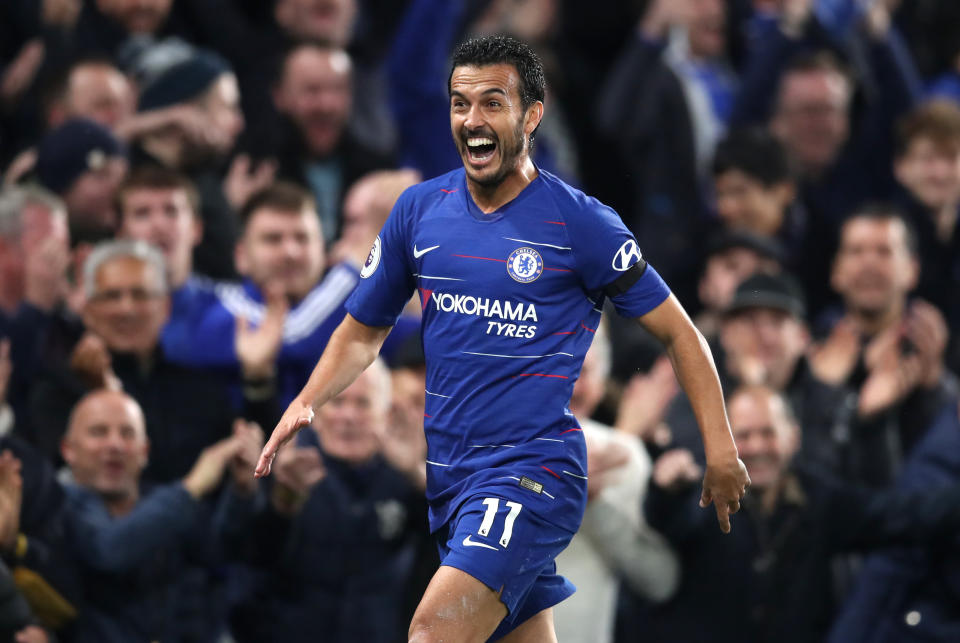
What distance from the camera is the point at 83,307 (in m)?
7.68

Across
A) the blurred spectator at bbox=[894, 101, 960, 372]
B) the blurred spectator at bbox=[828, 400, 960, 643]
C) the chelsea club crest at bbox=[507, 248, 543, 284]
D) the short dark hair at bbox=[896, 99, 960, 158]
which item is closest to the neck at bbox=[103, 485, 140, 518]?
the chelsea club crest at bbox=[507, 248, 543, 284]

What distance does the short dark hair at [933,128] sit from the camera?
999 centimetres

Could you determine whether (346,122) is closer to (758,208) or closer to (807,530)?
(758,208)

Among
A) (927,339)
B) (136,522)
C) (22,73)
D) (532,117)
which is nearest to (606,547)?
(136,522)

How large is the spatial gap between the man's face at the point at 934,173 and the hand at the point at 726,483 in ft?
17.9

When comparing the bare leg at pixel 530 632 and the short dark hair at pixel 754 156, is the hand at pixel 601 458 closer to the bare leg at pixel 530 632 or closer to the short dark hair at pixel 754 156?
the bare leg at pixel 530 632

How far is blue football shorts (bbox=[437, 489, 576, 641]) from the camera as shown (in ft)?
15.9

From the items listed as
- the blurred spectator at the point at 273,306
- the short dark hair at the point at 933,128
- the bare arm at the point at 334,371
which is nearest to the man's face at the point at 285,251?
the blurred spectator at the point at 273,306

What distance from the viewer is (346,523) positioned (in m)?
7.33

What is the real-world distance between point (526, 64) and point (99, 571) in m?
3.00

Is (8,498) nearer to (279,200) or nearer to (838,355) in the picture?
(279,200)

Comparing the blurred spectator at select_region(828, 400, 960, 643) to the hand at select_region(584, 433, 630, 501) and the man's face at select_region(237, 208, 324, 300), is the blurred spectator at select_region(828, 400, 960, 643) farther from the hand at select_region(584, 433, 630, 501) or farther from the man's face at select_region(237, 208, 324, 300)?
the man's face at select_region(237, 208, 324, 300)

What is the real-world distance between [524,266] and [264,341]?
9.44 ft

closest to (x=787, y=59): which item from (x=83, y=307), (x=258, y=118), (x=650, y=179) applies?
(x=650, y=179)
